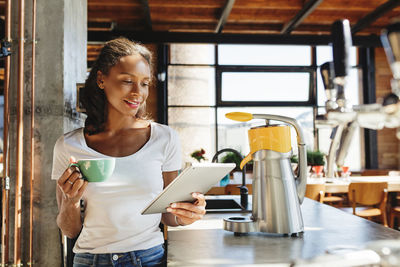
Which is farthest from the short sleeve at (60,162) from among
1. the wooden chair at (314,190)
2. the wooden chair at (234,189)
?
the wooden chair at (314,190)

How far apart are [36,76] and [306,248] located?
1687mm

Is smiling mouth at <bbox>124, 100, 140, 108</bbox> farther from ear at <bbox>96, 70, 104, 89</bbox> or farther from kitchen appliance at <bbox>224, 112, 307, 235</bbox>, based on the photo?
kitchen appliance at <bbox>224, 112, 307, 235</bbox>

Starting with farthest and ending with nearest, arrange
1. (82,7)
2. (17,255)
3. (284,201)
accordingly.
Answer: (82,7), (17,255), (284,201)

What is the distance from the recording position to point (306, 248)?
3.50 feet

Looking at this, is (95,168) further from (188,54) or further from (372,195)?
(188,54)

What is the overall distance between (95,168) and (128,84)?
447mm

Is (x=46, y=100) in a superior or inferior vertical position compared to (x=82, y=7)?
inferior

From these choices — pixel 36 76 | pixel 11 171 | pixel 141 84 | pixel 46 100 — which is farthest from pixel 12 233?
pixel 141 84

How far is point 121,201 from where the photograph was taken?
4.08 feet

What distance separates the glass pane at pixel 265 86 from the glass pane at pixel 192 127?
635 mm

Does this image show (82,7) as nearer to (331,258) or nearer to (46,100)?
(46,100)

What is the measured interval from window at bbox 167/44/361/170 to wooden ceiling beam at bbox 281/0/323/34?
1.19 meters

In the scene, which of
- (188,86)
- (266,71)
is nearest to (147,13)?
(188,86)

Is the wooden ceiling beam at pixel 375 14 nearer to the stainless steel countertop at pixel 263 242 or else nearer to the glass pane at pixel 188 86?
the glass pane at pixel 188 86
